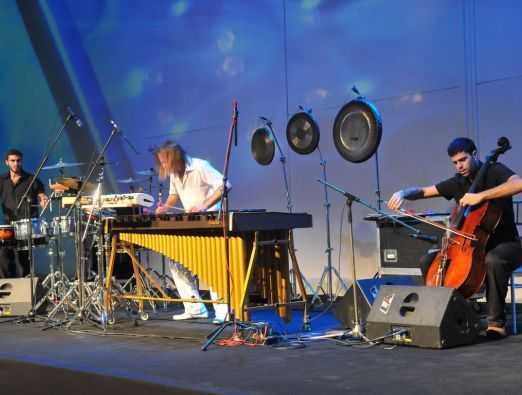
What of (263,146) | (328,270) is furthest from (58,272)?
(263,146)

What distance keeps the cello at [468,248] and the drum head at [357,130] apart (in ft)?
7.55

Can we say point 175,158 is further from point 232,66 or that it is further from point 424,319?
point 232,66

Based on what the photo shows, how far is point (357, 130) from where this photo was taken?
692 centimetres

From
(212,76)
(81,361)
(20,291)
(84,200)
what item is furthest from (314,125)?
(81,361)

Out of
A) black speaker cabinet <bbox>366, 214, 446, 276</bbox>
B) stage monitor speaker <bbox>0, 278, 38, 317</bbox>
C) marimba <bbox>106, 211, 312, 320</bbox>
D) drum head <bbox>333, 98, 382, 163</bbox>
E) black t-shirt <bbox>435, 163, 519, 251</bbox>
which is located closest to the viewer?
black t-shirt <bbox>435, 163, 519, 251</bbox>

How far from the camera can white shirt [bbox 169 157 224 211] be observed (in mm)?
5789

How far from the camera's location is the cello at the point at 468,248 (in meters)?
4.27

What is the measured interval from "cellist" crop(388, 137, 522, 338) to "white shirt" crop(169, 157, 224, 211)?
1.61 metres

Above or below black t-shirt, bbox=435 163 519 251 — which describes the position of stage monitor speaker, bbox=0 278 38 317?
below

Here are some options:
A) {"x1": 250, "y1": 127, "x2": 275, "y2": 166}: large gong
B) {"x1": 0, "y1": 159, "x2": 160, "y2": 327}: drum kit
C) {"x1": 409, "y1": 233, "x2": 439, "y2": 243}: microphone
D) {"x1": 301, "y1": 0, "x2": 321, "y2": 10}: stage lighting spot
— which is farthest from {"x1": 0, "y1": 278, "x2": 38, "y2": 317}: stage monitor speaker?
{"x1": 301, "y1": 0, "x2": 321, "y2": 10}: stage lighting spot

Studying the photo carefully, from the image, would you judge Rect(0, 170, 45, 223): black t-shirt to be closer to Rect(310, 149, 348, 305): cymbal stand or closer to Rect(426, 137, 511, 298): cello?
Rect(310, 149, 348, 305): cymbal stand

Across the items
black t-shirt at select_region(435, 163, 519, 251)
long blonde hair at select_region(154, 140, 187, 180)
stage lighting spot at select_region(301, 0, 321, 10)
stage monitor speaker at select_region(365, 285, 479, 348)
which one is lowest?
stage monitor speaker at select_region(365, 285, 479, 348)

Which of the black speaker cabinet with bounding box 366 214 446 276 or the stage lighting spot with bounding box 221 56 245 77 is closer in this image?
the black speaker cabinet with bounding box 366 214 446 276

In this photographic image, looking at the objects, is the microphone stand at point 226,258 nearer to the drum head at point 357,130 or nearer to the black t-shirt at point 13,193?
the drum head at point 357,130
